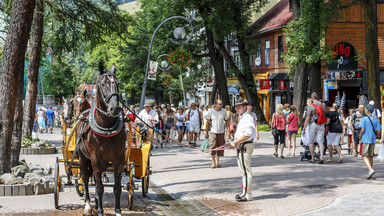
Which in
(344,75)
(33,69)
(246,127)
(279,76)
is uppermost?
(279,76)

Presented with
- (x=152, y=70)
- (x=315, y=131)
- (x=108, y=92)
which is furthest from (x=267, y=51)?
(x=108, y=92)

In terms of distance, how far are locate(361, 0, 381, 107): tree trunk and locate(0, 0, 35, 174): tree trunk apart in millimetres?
15696

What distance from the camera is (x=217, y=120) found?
50.4ft

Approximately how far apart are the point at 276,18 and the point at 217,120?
3074 cm

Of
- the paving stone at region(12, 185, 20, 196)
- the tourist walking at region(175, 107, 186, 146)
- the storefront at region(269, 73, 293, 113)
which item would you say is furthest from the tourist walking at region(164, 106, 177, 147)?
the storefront at region(269, 73, 293, 113)

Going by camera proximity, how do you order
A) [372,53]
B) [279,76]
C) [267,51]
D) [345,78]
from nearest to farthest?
[372,53], [345,78], [279,76], [267,51]

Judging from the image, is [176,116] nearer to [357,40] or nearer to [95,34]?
[95,34]

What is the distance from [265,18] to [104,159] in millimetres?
41725

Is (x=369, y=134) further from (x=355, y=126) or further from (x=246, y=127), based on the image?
(x=355, y=126)

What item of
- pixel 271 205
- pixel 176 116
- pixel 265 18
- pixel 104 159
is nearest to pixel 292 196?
pixel 271 205

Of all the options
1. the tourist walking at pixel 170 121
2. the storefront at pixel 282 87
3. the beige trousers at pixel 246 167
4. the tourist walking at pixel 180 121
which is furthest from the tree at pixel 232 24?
the beige trousers at pixel 246 167

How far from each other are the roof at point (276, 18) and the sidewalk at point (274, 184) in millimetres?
Result: 24652

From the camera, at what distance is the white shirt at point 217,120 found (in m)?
15.3

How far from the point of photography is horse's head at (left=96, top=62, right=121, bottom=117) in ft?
24.1
